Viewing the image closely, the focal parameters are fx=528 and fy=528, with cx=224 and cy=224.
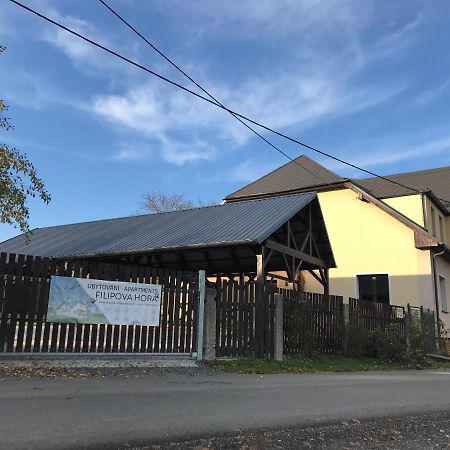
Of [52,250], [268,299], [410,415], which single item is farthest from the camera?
[52,250]

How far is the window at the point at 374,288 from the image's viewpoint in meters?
24.5

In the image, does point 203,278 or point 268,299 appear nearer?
point 203,278

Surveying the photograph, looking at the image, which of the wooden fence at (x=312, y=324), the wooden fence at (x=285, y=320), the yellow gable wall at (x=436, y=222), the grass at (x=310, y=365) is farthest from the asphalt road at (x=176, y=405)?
the yellow gable wall at (x=436, y=222)

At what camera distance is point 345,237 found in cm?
2591

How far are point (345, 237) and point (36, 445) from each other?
2246 centimetres

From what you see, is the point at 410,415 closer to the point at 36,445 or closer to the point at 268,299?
the point at 36,445

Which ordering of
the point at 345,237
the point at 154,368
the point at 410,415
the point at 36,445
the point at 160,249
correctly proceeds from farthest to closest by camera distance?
the point at 345,237
the point at 160,249
the point at 154,368
the point at 410,415
the point at 36,445

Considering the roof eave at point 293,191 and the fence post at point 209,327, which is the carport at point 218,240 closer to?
the fence post at point 209,327

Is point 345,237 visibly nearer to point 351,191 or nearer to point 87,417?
point 351,191

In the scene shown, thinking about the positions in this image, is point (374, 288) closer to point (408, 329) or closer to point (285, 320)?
point (408, 329)

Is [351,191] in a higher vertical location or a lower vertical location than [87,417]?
higher

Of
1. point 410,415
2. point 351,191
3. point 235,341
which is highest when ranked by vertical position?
point 351,191

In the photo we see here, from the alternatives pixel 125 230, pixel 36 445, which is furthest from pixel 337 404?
pixel 125 230

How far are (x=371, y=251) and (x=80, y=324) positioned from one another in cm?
1768
